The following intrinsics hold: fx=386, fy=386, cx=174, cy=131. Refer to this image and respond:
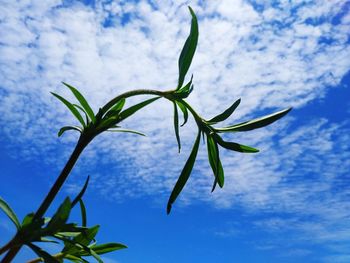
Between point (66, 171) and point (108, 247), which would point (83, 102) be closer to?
point (66, 171)

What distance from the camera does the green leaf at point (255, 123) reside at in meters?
1.37

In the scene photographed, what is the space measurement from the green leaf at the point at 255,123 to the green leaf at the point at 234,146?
0.04 metres

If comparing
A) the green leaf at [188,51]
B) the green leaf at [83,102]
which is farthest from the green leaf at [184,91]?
the green leaf at [83,102]

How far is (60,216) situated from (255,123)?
780mm

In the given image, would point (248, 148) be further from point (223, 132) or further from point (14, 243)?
point (14, 243)

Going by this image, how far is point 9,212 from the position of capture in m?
1.03

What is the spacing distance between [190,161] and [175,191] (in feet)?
0.42

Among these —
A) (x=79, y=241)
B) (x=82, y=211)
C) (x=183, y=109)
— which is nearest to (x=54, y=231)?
(x=79, y=241)

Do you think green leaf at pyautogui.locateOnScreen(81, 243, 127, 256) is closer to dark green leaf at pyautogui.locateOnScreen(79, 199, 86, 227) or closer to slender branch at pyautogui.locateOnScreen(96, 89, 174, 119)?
dark green leaf at pyautogui.locateOnScreen(79, 199, 86, 227)

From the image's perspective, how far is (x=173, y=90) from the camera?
1314 mm

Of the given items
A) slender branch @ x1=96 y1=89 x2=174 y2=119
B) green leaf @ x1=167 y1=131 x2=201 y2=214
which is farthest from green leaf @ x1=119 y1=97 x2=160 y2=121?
green leaf @ x1=167 y1=131 x2=201 y2=214

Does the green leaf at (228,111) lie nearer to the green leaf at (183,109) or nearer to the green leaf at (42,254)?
the green leaf at (183,109)

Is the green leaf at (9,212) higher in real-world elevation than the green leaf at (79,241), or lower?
lower

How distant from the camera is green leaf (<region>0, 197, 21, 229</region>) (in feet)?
3.31
